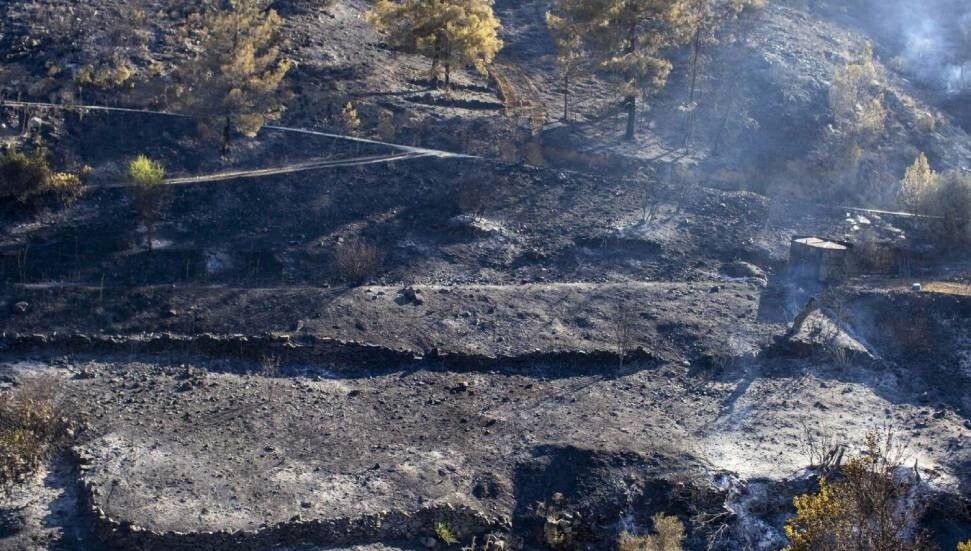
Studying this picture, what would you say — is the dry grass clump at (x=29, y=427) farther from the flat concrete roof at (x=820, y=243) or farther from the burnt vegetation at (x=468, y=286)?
the flat concrete roof at (x=820, y=243)

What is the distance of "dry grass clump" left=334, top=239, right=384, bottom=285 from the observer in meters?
27.9

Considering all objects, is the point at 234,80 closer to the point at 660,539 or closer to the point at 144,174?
the point at 144,174

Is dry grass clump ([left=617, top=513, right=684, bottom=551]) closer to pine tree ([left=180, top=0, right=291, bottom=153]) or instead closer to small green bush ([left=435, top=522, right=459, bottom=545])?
small green bush ([left=435, top=522, right=459, bottom=545])

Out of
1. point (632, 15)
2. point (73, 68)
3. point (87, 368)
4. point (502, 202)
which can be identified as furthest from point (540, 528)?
point (73, 68)

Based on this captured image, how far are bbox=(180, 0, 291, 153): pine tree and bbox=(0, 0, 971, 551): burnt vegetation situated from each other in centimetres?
12

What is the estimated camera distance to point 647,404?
24.9 metres

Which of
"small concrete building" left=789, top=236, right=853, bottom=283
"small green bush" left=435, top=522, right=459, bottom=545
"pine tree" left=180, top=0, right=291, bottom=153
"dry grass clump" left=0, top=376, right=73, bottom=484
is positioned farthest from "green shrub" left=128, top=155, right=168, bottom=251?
"small concrete building" left=789, top=236, right=853, bottom=283

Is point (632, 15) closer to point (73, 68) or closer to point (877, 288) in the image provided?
point (877, 288)

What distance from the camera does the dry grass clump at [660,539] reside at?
66.0 feet

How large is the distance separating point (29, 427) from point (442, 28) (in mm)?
20888

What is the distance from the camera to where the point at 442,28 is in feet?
121

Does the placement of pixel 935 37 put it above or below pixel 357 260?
above

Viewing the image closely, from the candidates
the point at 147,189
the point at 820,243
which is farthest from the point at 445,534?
the point at 820,243

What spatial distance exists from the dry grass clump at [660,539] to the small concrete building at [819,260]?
464 inches
